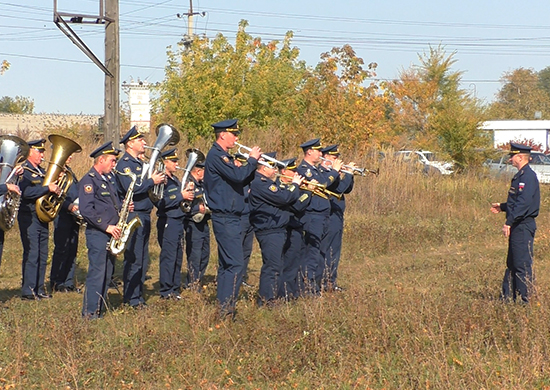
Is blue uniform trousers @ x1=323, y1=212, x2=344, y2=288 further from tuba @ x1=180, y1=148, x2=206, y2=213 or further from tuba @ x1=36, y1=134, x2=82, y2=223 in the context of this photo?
tuba @ x1=36, y1=134, x2=82, y2=223

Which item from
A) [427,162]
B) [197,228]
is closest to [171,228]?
[197,228]

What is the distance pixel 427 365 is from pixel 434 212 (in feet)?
41.5

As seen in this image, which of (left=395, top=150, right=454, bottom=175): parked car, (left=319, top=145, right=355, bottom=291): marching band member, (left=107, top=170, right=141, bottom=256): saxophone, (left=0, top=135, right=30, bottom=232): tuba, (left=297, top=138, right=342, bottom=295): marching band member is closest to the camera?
(left=0, top=135, right=30, bottom=232): tuba

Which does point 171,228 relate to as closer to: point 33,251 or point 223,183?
point 33,251

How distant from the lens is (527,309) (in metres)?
7.78

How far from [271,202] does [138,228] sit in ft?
5.78

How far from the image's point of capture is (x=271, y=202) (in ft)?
29.2

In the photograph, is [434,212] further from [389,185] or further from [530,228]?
[530,228]

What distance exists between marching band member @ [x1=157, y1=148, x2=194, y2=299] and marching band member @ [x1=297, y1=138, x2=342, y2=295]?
1602 mm

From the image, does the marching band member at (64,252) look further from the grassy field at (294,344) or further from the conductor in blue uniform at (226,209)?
the conductor in blue uniform at (226,209)

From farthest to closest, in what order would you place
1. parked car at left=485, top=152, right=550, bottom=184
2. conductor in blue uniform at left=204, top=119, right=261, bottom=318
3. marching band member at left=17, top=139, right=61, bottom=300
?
parked car at left=485, top=152, right=550, bottom=184, marching band member at left=17, top=139, right=61, bottom=300, conductor in blue uniform at left=204, top=119, right=261, bottom=318

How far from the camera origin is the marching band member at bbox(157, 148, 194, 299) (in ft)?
33.6

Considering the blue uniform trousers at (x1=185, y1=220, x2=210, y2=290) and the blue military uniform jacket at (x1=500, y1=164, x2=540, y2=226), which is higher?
the blue military uniform jacket at (x1=500, y1=164, x2=540, y2=226)

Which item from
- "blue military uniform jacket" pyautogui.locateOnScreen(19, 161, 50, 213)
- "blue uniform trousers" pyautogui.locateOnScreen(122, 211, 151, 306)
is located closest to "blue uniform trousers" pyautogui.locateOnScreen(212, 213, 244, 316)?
"blue uniform trousers" pyautogui.locateOnScreen(122, 211, 151, 306)
